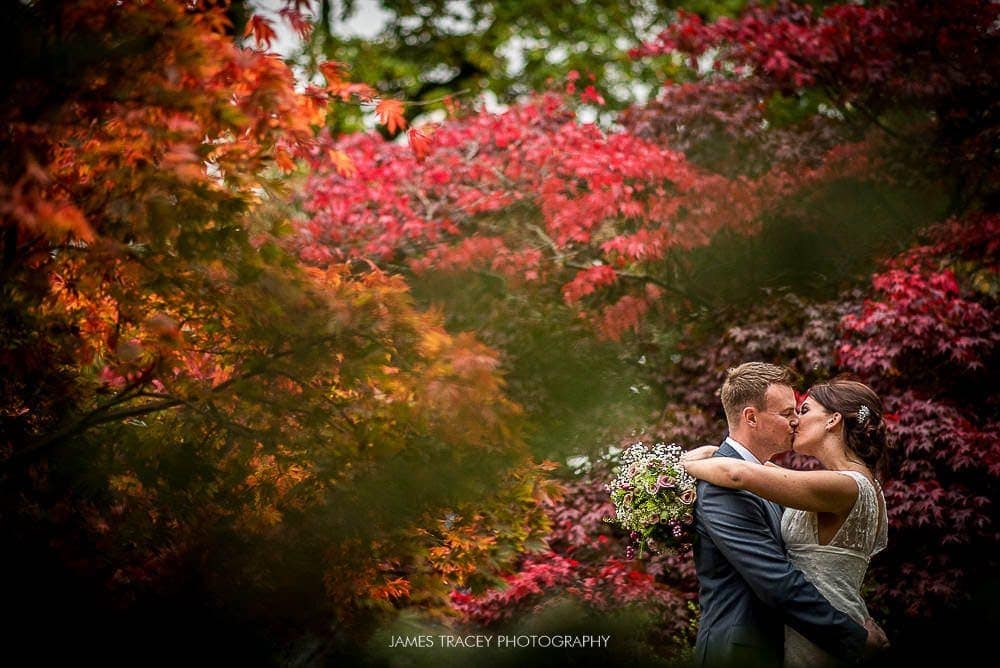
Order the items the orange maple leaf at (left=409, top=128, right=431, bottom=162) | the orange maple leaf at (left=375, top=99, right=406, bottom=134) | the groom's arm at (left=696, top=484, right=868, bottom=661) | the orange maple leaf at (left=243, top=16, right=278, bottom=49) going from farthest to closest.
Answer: the orange maple leaf at (left=409, top=128, right=431, bottom=162)
the orange maple leaf at (left=375, top=99, right=406, bottom=134)
the orange maple leaf at (left=243, top=16, right=278, bottom=49)
the groom's arm at (left=696, top=484, right=868, bottom=661)

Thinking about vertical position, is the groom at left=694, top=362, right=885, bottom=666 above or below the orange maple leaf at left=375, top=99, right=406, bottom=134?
below

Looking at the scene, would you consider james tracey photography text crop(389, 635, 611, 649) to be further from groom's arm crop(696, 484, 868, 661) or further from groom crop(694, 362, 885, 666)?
groom's arm crop(696, 484, 868, 661)

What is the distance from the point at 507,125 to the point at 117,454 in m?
4.99

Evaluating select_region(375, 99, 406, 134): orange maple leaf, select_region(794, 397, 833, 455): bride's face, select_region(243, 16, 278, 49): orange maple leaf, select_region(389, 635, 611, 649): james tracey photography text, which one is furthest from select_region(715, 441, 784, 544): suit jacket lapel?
select_region(243, 16, 278, 49): orange maple leaf

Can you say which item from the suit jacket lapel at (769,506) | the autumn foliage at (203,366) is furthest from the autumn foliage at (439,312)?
the suit jacket lapel at (769,506)

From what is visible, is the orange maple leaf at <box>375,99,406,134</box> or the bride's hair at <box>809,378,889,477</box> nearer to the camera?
the bride's hair at <box>809,378,889,477</box>

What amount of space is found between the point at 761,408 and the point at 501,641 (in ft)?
8.76

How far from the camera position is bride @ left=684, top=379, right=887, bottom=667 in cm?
268

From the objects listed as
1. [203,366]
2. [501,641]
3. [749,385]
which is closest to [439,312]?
[203,366]

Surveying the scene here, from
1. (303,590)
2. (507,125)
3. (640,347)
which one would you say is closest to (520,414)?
(303,590)

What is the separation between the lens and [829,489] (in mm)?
2717

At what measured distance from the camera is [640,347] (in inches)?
275

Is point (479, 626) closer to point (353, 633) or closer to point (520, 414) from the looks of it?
point (353, 633)

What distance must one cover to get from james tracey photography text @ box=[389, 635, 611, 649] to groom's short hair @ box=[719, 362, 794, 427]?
2.36m
